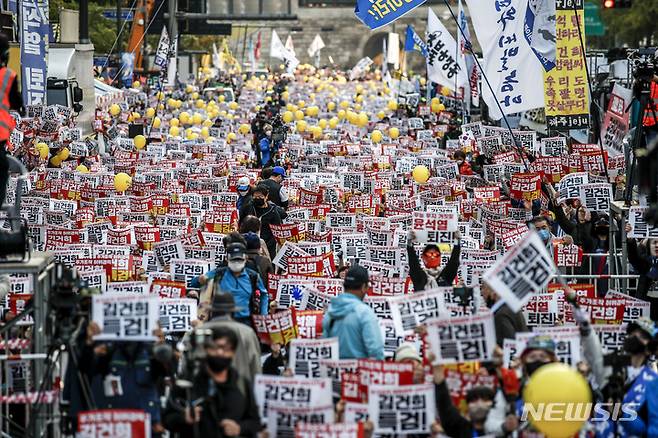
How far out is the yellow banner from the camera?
73.4 ft

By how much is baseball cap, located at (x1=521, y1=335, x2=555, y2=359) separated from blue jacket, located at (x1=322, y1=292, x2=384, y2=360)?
1325 millimetres

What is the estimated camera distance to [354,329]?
426 inches

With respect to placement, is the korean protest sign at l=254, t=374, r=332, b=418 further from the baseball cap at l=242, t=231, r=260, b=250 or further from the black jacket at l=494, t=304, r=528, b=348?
the baseball cap at l=242, t=231, r=260, b=250

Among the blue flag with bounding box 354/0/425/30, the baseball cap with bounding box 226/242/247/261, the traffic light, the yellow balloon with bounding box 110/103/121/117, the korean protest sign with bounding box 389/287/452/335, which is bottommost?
the korean protest sign with bounding box 389/287/452/335

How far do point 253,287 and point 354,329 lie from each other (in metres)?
2.35

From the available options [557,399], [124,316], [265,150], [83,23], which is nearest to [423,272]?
[124,316]

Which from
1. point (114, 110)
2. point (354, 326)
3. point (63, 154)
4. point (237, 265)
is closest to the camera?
point (354, 326)

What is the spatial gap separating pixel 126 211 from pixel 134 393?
11.8m

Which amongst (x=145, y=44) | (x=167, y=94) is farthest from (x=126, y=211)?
(x=145, y=44)

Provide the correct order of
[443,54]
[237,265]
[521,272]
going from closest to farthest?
1. [521,272]
2. [237,265]
3. [443,54]

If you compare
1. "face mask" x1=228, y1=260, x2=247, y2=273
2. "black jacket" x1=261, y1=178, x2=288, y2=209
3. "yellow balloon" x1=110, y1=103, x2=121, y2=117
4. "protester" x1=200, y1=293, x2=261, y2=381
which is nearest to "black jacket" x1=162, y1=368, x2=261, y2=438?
"protester" x1=200, y1=293, x2=261, y2=381

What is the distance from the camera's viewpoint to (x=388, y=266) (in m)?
15.8

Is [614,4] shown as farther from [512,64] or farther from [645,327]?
[645,327]

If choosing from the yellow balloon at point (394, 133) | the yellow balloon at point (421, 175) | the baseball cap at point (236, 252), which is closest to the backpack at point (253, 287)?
the baseball cap at point (236, 252)
